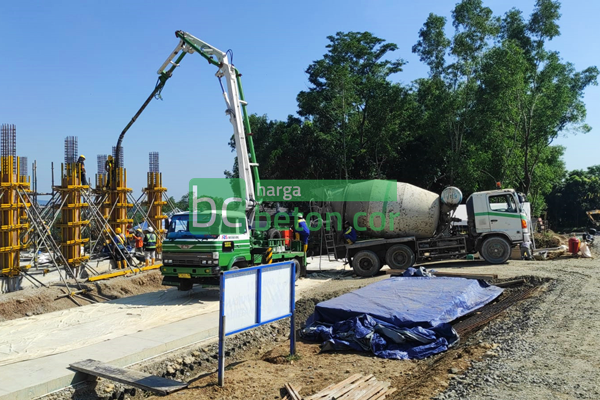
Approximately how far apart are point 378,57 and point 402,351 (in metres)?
27.2

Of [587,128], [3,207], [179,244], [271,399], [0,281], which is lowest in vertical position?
[271,399]

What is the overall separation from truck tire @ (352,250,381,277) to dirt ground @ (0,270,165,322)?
21.4 ft

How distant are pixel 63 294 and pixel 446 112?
22062 mm

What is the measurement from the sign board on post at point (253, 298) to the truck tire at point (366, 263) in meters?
8.68

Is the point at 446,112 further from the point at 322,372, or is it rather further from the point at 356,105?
the point at 322,372

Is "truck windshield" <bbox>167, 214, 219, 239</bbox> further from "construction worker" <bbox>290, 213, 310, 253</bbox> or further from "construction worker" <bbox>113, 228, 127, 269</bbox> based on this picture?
"construction worker" <bbox>290, 213, 310, 253</bbox>

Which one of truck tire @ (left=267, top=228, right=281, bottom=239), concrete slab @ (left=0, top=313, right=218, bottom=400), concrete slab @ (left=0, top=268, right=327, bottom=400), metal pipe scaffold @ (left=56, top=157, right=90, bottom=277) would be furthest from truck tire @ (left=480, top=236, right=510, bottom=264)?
metal pipe scaffold @ (left=56, top=157, right=90, bottom=277)

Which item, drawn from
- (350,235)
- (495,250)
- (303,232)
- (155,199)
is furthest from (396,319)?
(155,199)

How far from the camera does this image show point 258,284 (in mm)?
6668

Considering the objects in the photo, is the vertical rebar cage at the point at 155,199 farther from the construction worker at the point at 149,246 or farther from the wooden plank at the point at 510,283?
the wooden plank at the point at 510,283

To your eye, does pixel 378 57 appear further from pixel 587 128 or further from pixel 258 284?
pixel 258 284

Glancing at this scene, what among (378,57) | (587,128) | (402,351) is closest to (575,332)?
(402,351)

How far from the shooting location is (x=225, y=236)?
37.8ft

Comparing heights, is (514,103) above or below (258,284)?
above
